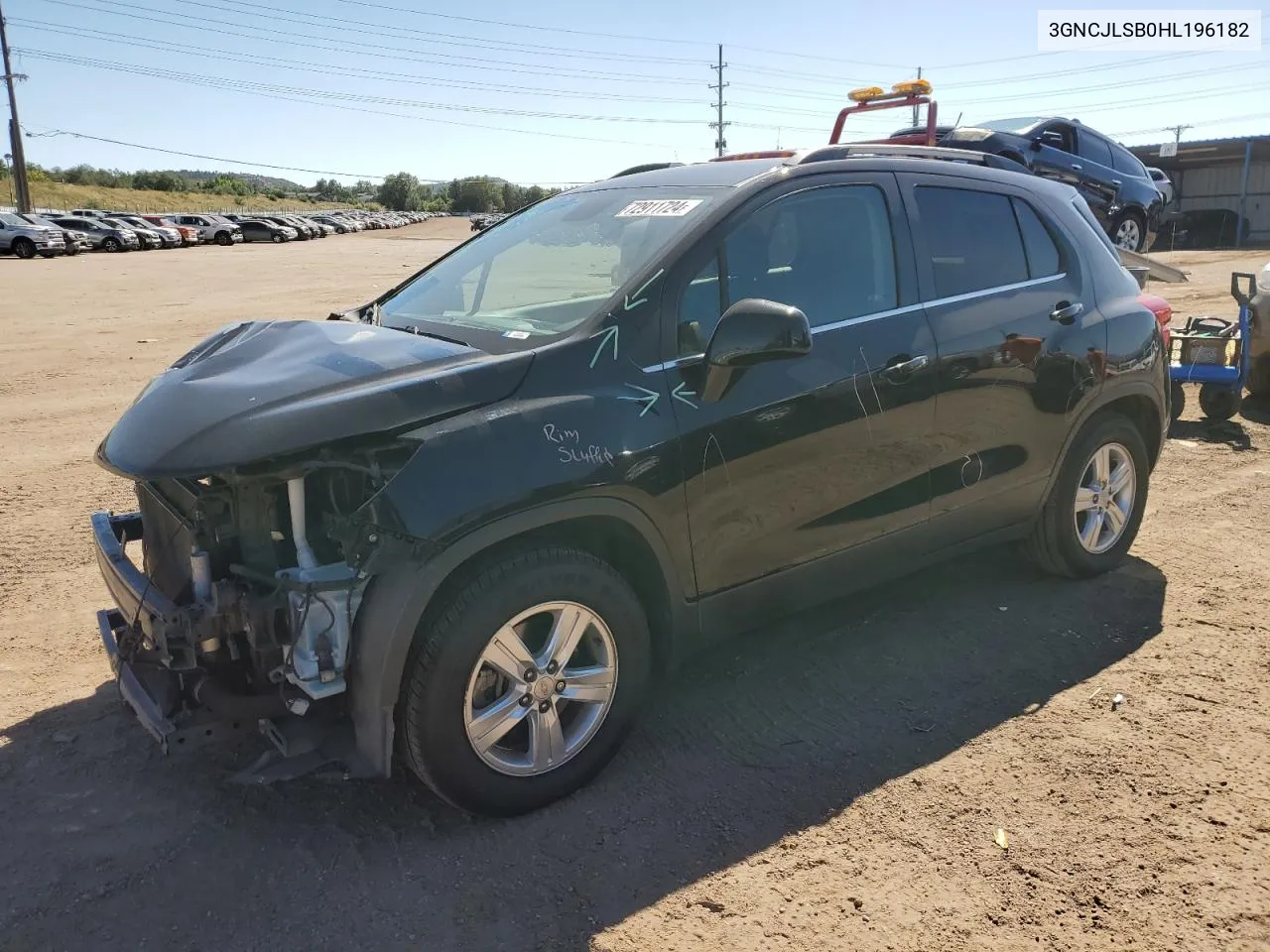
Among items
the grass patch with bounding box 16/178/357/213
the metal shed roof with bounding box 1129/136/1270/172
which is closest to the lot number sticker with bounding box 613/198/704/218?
the metal shed roof with bounding box 1129/136/1270/172

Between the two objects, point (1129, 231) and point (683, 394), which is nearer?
point (683, 394)

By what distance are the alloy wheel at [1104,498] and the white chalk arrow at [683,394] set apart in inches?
94.7

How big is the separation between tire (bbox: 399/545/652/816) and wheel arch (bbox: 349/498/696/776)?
2.3 inches

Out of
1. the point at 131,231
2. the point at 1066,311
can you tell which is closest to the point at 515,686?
the point at 1066,311

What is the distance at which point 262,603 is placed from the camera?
8.98ft

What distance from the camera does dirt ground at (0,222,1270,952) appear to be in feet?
8.95

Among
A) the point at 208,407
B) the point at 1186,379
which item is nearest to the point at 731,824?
the point at 208,407

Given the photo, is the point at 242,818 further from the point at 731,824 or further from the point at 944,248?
the point at 944,248

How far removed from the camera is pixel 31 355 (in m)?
11.7

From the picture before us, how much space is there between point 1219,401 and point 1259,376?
1127 millimetres

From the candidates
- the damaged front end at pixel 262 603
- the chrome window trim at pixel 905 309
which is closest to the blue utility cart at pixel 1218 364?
the chrome window trim at pixel 905 309

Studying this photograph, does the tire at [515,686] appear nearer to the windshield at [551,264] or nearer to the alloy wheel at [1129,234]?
the windshield at [551,264]

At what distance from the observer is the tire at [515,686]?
2.86 meters

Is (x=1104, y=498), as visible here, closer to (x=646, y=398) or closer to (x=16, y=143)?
(x=646, y=398)
